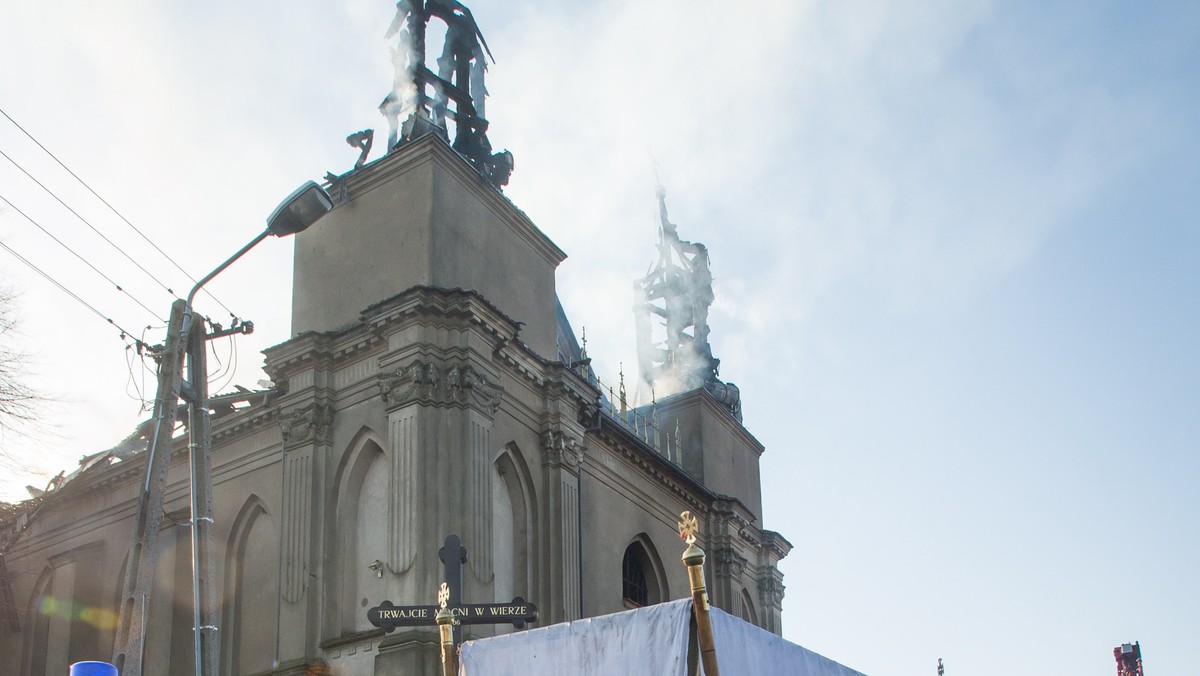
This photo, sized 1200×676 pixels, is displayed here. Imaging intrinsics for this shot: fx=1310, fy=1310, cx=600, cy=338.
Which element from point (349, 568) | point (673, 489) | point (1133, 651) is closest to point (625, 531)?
point (673, 489)

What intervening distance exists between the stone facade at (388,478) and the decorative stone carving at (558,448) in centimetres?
4

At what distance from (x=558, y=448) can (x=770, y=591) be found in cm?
1125

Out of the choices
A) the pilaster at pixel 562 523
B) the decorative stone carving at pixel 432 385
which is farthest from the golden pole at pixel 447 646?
the pilaster at pixel 562 523

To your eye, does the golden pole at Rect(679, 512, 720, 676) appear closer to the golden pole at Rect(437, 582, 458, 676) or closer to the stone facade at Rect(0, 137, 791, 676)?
the golden pole at Rect(437, 582, 458, 676)

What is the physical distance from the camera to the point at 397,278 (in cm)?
2331

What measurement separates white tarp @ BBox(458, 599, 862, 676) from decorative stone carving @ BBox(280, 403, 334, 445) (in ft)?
38.6

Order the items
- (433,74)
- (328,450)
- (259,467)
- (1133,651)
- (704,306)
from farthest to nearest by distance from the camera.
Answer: (1133,651), (704,306), (433,74), (259,467), (328,450)

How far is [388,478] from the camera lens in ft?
71.6

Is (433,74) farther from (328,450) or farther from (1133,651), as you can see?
(1133,651)

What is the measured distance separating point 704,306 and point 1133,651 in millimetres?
19782

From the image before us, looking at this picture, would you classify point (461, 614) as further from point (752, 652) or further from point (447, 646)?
point (752, 652)

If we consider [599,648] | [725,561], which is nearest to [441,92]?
[725,561]

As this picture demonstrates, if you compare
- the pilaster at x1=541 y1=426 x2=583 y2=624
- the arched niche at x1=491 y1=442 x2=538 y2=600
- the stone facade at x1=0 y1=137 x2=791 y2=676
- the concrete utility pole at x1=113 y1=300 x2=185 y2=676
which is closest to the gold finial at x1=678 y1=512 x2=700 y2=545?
the concrete utility pole at x1=113 y1=300 x2=185 y2=676

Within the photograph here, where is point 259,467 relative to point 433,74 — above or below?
below
